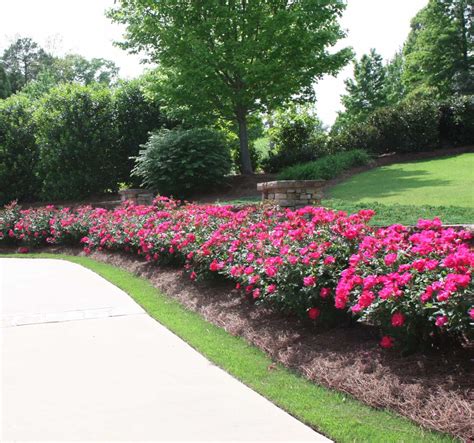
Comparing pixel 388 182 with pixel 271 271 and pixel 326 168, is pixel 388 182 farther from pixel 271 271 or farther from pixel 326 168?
pixel 271 271

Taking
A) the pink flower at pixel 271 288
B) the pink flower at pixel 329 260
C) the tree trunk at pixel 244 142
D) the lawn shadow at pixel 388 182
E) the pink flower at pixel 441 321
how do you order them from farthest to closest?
the tree trunk at pixel 244 142
the lawn shadow at pixel 388 182
the pink flower at pixel 271 288
the pink flower at pixel 329 260
the pink flower at pixel 441 321

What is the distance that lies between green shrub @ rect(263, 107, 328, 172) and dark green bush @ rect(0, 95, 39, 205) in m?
7.91

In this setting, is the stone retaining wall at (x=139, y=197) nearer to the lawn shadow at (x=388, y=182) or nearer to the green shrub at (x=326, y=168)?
the green shrub at (x=326, y=168)

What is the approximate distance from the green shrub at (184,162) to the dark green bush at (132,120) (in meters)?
2.17

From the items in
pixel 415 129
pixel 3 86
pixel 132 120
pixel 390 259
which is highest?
pixel 3 86

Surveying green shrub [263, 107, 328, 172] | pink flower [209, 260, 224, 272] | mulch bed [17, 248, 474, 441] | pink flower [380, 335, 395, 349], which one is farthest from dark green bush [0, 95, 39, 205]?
pink flower [380, 335, 395, 349]

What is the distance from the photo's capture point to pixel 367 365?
3215 millimetres

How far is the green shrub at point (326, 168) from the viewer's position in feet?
43.2

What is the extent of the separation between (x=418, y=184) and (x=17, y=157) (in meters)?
12.4

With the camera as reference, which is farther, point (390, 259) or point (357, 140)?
point (357, 140)

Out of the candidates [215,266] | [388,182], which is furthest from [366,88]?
[215,266]

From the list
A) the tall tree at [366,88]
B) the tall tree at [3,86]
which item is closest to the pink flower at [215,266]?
the tall tree at [366,88]

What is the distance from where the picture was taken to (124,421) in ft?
8.96

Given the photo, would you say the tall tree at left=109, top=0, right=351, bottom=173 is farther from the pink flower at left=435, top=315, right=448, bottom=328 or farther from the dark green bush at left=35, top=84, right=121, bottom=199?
the pink flower at left=435, top=315, right=448, bottom=328
